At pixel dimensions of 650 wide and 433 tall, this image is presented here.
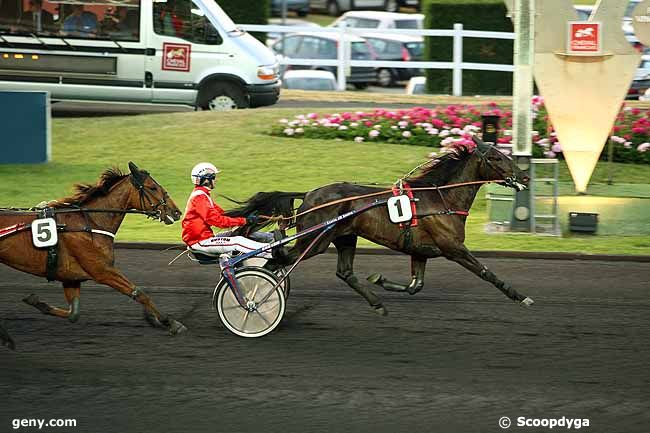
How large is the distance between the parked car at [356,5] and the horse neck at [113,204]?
109 feet

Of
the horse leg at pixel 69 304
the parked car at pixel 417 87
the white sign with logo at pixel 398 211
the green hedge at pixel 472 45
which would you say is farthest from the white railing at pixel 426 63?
the horse leg at pixel 69 304

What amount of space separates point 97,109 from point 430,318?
44.3 ft

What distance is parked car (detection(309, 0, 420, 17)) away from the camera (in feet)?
133

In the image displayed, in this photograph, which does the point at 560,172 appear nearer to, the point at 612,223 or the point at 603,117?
the point at 603,117

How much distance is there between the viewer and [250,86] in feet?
63.8

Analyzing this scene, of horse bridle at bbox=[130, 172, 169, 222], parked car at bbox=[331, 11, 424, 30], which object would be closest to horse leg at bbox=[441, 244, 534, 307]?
horse bridle at bbox=[130, 172, 169, 222]

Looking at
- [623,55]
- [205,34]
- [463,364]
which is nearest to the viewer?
[463,364]

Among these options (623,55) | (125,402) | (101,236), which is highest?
(623,55)

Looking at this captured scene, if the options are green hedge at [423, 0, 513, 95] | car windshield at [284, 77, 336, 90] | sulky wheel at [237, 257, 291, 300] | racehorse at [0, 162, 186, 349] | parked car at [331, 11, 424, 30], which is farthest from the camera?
parked car at [331, 11, 424, 30]

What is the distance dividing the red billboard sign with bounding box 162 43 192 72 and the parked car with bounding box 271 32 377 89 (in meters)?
7.42

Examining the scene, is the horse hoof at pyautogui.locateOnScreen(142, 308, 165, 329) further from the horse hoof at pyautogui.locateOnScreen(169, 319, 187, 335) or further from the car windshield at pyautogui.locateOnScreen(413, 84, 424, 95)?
the car windshield at pyautogui.locateOnScreen(413, 84, 424, 95)

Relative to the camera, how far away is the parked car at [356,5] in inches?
1599

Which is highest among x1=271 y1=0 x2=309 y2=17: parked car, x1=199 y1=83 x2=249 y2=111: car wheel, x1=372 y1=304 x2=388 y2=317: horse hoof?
x1=271 y1=0 x2=309 y2=17: parked car

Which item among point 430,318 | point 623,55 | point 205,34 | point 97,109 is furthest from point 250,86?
point 430,318
